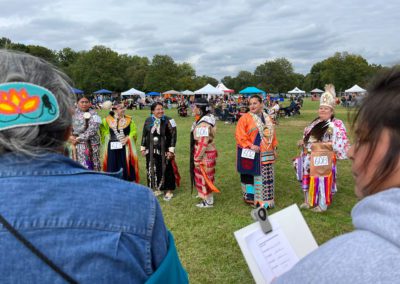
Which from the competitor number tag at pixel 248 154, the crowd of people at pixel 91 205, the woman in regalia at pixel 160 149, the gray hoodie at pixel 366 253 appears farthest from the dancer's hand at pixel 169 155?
the gray hoodie at pixel 366 253

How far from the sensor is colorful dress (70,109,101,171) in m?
5.82

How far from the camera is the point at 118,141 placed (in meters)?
5.80

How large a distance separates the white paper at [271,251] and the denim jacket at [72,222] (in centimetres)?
41

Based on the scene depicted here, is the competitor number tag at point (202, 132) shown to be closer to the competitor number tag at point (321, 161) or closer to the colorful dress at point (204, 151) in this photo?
the colorful dress at point (204, 151)

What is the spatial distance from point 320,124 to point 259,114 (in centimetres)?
92

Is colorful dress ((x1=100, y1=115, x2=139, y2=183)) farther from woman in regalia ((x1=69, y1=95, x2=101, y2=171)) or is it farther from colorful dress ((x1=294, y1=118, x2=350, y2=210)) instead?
colorful dress ((x1=294, y1=118, x2=350, y2=210))

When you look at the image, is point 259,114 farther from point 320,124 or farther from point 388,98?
point 388,98

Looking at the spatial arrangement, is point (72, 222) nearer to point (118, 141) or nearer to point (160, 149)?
point (160, 149)

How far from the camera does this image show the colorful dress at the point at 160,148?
5.64 m

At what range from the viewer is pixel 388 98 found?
2.55 feet

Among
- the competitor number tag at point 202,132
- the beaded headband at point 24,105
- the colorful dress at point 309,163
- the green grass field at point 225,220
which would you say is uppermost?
the beaded headband at point 24,105

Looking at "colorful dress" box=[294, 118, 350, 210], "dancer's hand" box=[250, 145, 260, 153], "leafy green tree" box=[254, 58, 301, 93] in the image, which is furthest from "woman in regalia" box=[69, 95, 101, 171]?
"leafy green tree" box=[254, 58, 301, 93]

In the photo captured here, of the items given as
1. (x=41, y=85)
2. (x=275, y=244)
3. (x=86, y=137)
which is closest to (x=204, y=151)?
(x=86, y=137)

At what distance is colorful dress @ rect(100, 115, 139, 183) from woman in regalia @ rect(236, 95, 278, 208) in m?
2.13
